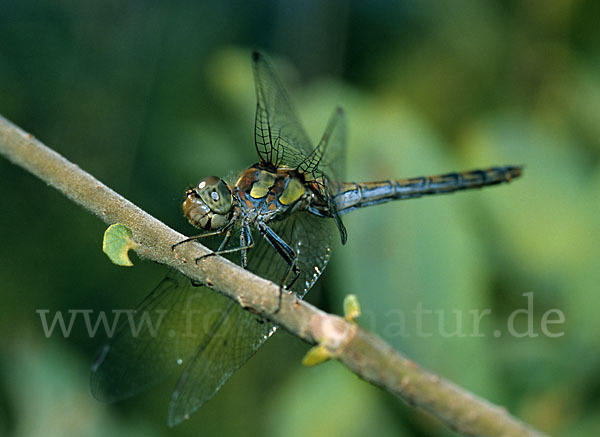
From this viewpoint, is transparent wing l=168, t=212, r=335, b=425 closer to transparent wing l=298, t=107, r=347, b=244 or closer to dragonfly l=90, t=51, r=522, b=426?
dragonfly l=90, t=51, r=522, b=426

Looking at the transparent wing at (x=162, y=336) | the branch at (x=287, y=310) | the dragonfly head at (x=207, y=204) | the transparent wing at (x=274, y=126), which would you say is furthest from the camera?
the transparent wing at (x=274, y=126)

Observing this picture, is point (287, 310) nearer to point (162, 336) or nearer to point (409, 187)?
point (162, 336)

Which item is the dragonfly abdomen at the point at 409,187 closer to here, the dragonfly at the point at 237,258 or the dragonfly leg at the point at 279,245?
the dragonfly at the point at 237,258

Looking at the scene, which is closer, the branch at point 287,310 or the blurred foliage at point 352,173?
the branch at point 287,310

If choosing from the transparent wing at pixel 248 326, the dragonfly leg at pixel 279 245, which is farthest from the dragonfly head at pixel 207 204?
the transparent wing at pixel 248 326

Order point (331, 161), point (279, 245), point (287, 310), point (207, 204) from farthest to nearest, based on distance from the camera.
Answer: point (331, 161)
point (279, 245)
point (207, 204)
point (287, 310)

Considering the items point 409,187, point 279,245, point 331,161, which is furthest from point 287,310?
point 409,187

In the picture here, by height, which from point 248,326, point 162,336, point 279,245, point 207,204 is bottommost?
point 162,336
